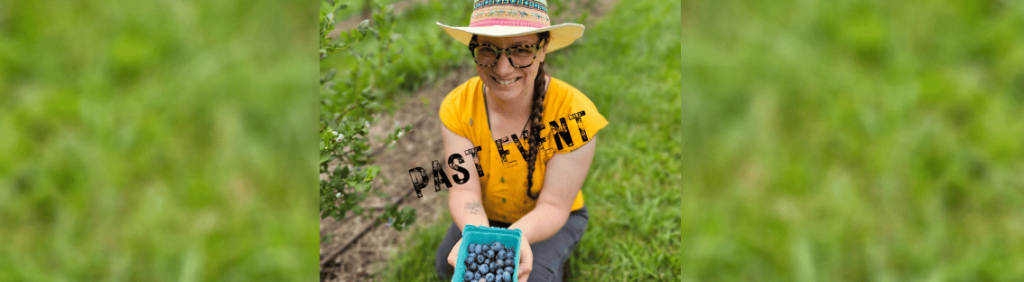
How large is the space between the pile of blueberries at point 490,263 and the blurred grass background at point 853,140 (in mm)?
441

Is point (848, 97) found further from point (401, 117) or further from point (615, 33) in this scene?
point (615, 33)

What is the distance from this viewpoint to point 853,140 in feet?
4.42

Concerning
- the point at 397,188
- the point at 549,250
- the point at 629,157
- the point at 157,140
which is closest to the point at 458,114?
the point at 549,250

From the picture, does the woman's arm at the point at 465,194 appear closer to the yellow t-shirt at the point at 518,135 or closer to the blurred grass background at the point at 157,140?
the yellow t-shirt at the point at 518,135

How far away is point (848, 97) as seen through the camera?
137cm

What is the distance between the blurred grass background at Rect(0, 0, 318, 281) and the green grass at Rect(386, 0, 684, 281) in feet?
2.74

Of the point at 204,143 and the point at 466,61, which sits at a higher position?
the point at 466,61

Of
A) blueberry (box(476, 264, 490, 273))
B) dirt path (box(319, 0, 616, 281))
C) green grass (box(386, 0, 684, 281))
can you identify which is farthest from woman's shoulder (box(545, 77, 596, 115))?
green grass (box(386, 0, 684, 281))

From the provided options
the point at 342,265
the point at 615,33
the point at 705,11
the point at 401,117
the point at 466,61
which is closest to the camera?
the point at 705,11

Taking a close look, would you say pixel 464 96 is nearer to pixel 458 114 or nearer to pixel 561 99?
pixel 458 114

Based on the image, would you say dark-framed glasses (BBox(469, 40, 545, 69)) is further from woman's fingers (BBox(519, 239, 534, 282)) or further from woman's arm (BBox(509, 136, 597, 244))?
woman's fingers (BBox(519, 239, 534, 282))

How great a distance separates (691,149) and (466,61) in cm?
263

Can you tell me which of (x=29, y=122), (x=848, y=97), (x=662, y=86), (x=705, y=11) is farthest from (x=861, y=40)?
(x=29, y=122)

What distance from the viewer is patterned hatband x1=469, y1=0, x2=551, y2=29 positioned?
110 cm
